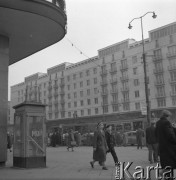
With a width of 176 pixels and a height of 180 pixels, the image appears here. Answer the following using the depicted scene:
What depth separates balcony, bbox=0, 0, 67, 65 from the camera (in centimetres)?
1184

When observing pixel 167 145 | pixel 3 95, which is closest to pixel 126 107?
pixel 3 95

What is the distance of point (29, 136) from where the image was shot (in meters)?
12.0

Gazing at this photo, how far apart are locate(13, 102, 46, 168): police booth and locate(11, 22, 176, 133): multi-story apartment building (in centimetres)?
3072

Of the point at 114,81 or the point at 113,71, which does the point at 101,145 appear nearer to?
the point at 114,81

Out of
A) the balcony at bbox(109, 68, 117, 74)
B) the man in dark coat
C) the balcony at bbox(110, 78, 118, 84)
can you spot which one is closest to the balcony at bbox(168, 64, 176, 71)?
the balcony at bbox(110, 78, 118, 84)

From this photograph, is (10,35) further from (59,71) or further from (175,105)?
(59,71)

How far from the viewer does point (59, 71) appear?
283 ft

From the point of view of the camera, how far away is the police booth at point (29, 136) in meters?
11.9

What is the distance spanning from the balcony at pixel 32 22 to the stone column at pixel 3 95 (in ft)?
2.25

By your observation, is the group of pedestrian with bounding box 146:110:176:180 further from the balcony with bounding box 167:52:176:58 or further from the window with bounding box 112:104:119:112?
the window with bounding box 112:104:119:112

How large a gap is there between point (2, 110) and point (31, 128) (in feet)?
5.58

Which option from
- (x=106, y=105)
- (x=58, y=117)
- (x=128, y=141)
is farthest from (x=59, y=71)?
(x=128, y=141)

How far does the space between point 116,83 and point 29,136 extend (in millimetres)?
57265

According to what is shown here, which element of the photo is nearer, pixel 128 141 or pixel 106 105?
pixel 128 141
